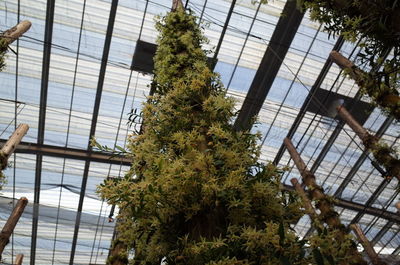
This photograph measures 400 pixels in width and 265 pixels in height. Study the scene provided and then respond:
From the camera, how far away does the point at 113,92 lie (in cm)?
1614

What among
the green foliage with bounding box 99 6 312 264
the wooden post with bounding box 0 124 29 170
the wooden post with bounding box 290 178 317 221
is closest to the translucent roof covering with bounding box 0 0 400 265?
the wooden post with bounding box 0 124 29 170

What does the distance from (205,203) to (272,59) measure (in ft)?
44.6

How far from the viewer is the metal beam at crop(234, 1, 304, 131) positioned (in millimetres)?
14781

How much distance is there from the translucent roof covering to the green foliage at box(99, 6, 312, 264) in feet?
31.2

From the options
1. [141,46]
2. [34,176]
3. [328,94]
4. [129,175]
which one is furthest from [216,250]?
[34,176]

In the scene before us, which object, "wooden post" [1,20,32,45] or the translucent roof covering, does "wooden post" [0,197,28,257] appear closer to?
the translucent roof covering

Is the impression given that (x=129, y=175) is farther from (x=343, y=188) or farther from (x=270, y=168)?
(x=343, y=188)

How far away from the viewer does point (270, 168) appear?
3.16m

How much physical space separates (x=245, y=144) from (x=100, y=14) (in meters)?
12.2

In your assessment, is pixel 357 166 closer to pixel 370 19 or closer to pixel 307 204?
pixel 307 204

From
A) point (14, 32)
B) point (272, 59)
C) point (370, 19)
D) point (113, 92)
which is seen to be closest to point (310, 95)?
point (272, 59)

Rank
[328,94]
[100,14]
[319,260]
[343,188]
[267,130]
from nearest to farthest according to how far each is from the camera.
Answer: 1. [319,260]
2. [100,14]
3. [328,94]
4. [267,130]
5. [343,188]

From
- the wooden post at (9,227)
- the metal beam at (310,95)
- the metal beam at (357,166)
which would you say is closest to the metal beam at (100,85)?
the wooden post at (9,227)

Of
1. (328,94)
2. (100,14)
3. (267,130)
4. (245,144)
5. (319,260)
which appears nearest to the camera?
(319,260)
